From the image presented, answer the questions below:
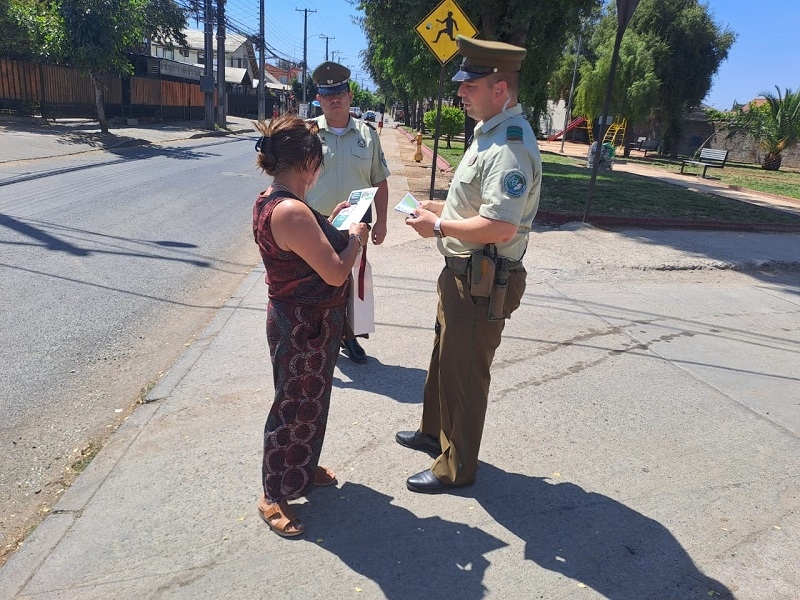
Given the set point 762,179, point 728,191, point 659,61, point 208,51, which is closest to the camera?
point 728,191

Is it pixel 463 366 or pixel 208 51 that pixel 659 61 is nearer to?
pixel 208 51

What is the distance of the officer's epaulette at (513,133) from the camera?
261 cm

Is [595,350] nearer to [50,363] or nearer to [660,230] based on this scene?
[50,363]

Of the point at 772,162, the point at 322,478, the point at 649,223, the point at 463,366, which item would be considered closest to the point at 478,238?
the point at 463,366

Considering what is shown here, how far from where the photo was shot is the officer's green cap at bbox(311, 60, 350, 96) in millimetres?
4148

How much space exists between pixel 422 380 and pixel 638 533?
1.87 m

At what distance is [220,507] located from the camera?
2.85m

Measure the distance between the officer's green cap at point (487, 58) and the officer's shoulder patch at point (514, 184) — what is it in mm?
475

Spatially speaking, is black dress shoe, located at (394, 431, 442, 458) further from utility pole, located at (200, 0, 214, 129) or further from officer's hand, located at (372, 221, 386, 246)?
utility pole, located at (200, 0, 214, 129)

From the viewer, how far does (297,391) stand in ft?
8.65

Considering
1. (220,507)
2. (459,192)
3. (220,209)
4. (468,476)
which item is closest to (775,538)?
(468,476)

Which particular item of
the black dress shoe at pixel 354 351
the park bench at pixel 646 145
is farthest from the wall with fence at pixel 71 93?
the park bench at pixel 646 145

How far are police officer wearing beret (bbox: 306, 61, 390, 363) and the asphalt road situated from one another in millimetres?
1777

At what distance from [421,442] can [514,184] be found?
1.58 metres
